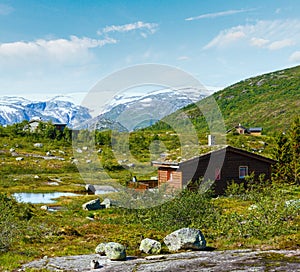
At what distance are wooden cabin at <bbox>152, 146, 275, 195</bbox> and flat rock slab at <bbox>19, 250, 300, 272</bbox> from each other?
24310mm

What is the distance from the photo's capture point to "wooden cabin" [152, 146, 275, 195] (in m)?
40.2

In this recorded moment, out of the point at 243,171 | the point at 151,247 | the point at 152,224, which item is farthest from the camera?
the point at 243,171

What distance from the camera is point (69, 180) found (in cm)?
6378

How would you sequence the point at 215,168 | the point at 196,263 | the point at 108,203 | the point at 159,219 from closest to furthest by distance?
the point at 196,263, the point at 159,219, the point at 108,203, the point at 215,168

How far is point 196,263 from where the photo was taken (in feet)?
42.5

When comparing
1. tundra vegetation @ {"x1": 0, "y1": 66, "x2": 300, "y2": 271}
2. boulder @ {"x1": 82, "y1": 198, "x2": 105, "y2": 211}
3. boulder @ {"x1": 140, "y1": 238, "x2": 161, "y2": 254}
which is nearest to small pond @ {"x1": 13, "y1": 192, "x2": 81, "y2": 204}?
tundra vegetation @ {"x1": 0, "y1": 66, "x2": 300, "y2": 271}

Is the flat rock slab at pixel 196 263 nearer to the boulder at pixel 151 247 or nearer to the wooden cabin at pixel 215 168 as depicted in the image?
the boulder at pixel 151 247

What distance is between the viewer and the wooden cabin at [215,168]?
132ft

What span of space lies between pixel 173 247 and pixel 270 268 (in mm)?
6407

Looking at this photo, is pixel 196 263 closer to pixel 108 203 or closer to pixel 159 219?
pixel 159 219

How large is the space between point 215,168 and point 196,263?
2880cm

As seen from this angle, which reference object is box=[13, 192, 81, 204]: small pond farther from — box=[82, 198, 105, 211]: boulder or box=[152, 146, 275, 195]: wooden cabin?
box=[152, 146, 275, 195]: wooden cabin

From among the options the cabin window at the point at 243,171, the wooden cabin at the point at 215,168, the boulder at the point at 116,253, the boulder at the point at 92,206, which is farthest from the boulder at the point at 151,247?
the cabin window at the point at 243,171

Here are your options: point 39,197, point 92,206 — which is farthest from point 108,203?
point 39,197
